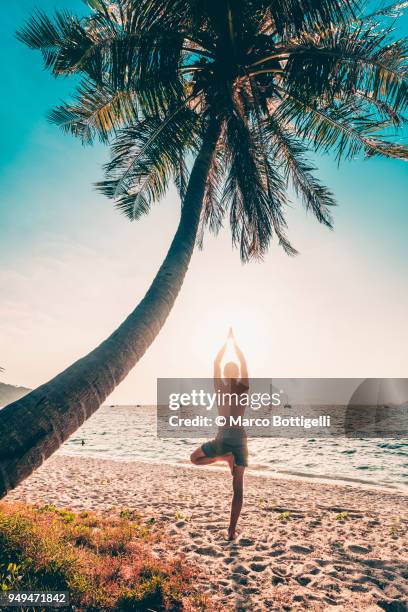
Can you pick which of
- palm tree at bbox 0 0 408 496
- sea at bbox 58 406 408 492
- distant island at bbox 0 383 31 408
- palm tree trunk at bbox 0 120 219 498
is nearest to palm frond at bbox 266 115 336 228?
palm tree at bbox 0 0 408 496

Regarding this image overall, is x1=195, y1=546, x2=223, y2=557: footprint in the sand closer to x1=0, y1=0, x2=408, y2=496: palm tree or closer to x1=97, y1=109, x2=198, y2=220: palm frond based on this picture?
x1=0, y1=0, x2=408, y2=496: palm tree

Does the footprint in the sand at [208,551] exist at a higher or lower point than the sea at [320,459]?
higher

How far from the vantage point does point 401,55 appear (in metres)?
5.58

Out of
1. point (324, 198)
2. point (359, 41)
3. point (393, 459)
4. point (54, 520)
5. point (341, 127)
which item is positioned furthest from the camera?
point (393, 459)

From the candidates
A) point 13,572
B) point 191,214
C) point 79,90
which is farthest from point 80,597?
point 79,90

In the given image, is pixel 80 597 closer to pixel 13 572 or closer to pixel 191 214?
pixel 13 572

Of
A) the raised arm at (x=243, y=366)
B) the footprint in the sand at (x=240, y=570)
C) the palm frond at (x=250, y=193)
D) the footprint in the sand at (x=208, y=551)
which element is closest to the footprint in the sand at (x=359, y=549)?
the footprint in the sand at (x=240, y=570)

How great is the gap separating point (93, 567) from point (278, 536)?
3260 millimetres

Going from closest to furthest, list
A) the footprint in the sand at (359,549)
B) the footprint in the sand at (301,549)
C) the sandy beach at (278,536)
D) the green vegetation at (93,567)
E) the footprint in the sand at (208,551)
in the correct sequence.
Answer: the green vegetation at (93,567), the sandy beach at (278,536), the footprint in the sand at (208,551), the footprint in the sand at (301,549), the footprint in the sand at (359,549)

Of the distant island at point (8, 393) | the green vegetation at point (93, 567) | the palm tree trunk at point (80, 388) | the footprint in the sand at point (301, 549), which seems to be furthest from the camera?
the distant island at point (8, 393)

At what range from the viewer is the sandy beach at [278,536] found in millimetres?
4016

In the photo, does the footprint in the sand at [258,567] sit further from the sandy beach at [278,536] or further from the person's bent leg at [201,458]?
the person's bent leg at [201,458]

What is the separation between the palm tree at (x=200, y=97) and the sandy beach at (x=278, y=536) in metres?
3.00

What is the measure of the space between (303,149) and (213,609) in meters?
8.57
